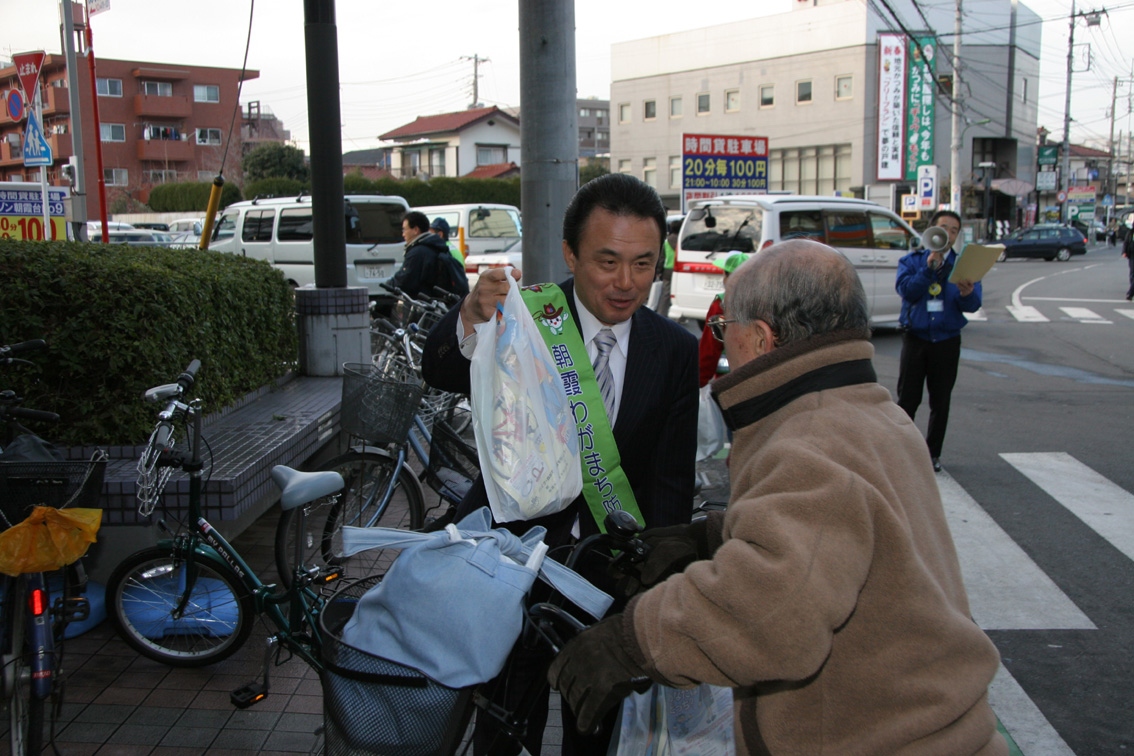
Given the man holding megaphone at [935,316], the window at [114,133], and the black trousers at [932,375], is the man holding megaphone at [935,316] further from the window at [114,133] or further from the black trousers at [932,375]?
the window at [114,133]

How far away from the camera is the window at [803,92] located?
47.6 metres

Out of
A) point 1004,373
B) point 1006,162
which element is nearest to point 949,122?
point 1006,162

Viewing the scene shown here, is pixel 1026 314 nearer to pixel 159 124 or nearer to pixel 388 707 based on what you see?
pixel 388 707

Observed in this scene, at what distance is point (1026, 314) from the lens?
1784 cm

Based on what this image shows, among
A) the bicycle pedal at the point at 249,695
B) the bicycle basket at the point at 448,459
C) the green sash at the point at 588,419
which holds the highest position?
the green sash at the point at 588,419

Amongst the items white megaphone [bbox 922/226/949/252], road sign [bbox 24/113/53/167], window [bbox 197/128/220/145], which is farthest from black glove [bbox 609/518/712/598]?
window [bbox 197/128/220/145]

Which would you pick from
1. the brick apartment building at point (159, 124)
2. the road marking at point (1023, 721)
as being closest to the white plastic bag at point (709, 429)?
the road marking at point (1023, 721)

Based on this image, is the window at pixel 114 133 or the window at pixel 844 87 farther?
the window at pixel 114 133

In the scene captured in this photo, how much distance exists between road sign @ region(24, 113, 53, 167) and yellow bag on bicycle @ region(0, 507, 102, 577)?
8.59 m

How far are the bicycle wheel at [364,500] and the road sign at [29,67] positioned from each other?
8.61m

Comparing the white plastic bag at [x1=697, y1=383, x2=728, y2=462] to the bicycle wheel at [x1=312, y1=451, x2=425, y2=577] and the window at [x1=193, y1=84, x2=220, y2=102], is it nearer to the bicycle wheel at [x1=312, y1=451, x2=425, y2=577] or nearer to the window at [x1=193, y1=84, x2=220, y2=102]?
the bicycle wheel at [x1=312, y1=451, x2=425, y2=577]

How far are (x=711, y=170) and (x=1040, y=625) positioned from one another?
13.0 metres

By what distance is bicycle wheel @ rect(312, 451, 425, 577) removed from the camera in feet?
14.8

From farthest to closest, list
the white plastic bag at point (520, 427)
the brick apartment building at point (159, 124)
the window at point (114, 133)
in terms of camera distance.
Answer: the brick apartment building at point (159, 124)
the window at point (114, 133)
the white plastic bag at point (520, 427)
